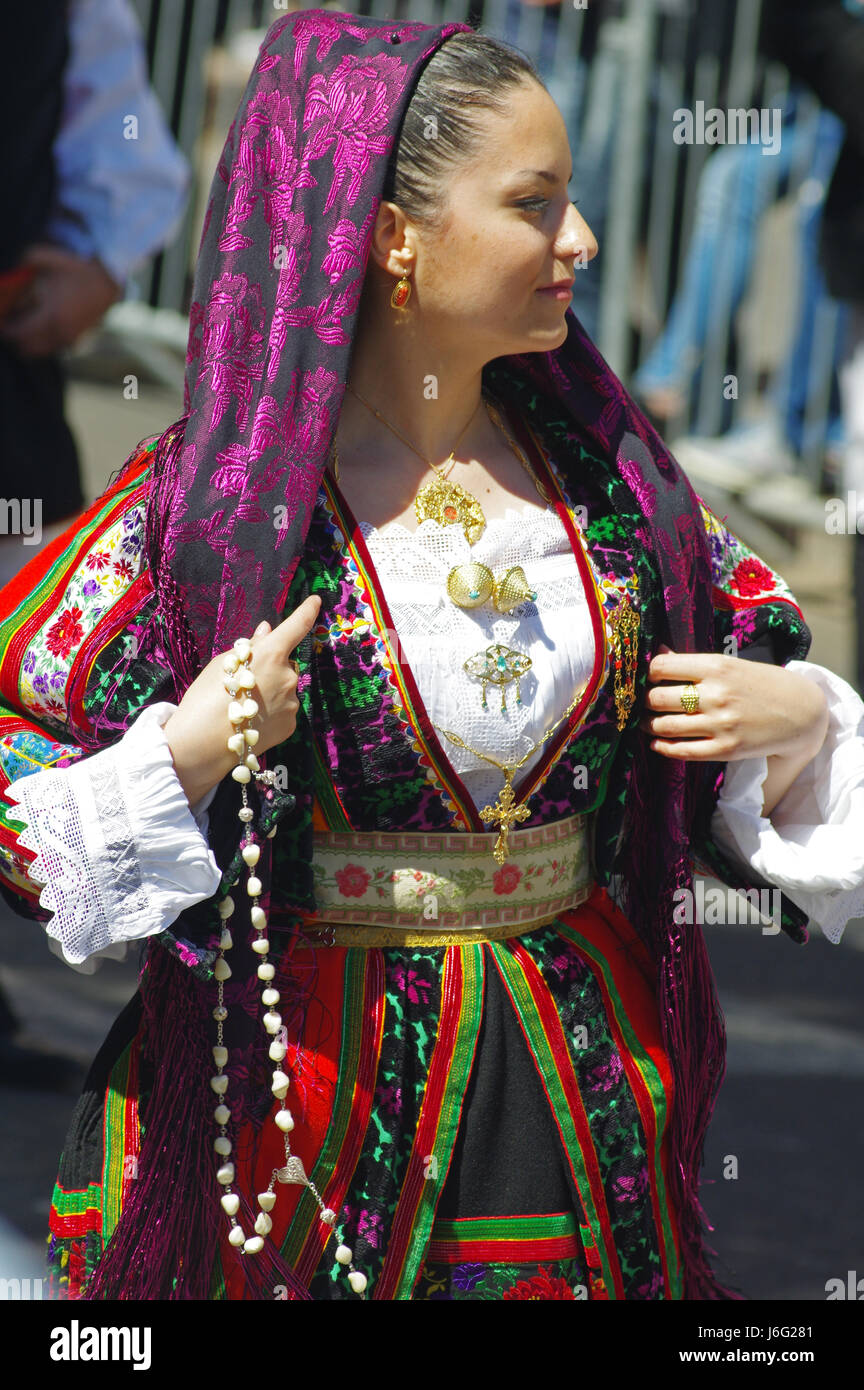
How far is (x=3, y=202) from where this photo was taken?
399 cm

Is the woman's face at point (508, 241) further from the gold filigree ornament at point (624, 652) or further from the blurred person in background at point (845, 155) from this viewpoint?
the blurred person in background at point (845, 155)

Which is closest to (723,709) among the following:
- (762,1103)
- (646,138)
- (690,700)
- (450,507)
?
(690,700)

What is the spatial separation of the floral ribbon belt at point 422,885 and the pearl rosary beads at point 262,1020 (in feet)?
0.40

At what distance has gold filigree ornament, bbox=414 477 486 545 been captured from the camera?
7.11 feet

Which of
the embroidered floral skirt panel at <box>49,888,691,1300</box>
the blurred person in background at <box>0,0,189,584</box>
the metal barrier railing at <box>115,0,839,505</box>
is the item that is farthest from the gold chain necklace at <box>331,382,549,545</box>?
the metal barrier railing at <box>115,0,839,505</box>

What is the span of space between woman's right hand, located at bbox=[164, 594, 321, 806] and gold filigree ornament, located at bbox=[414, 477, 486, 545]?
0.28 m

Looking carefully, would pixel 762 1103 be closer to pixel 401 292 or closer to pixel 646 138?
pixel 401 292

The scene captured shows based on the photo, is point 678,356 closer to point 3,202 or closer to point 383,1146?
point 3,202

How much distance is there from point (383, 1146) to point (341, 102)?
46.3 inches

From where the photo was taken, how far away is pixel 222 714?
6.37 ft

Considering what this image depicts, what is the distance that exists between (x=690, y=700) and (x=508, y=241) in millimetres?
574

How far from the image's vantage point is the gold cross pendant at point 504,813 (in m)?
2.14

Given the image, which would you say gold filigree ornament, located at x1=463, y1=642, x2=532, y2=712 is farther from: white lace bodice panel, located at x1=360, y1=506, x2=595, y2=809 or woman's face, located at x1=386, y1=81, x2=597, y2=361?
woman's face, located at x1=386, y1=81, x2=597, y2=361

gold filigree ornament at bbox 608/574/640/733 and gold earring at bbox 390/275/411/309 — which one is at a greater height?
gold earring at bbox 390/275/411/309
